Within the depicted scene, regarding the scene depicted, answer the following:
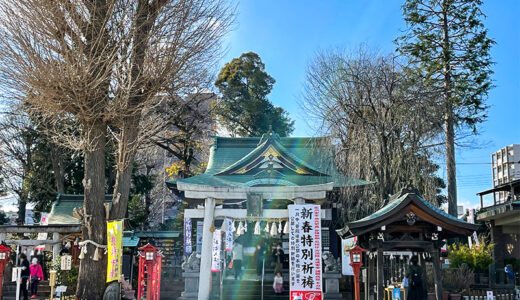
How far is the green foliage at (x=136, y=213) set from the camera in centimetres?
2894

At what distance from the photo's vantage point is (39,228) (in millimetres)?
19688

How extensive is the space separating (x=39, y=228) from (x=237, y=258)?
887cm

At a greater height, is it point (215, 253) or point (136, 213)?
point (136, 213)

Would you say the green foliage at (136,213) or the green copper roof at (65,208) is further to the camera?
the green foliage at (136,213)

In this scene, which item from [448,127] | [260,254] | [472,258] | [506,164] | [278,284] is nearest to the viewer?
[448,127]

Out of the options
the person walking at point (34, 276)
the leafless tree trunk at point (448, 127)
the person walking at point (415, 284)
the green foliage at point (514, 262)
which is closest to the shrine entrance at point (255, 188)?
the leafless tree trunk at point (448, 127)

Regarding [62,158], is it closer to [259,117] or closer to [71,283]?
[71,283]

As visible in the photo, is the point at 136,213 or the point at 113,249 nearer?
the point at 113,249

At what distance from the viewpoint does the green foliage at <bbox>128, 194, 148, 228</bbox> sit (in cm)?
2894

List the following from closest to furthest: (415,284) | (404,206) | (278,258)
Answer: (404,206)
(415,284)
(278,258)

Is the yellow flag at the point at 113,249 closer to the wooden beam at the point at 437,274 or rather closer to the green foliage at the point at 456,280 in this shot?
the wooden beam at the point at 437,274

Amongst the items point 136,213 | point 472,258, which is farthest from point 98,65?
point 136,213

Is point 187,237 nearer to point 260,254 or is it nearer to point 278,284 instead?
point 260,254

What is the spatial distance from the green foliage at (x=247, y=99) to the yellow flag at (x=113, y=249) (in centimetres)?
2280
